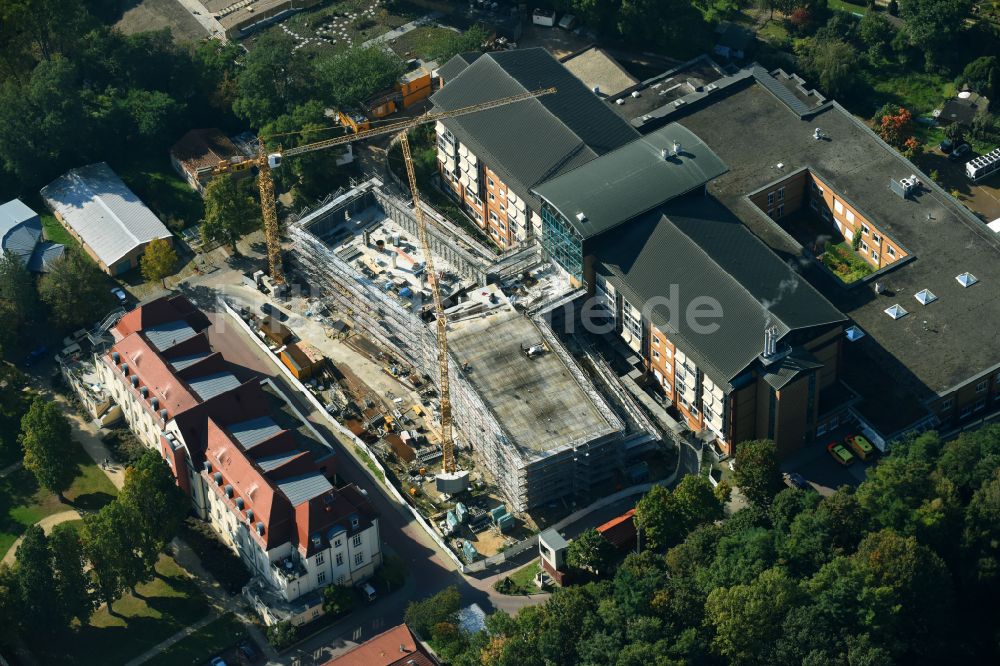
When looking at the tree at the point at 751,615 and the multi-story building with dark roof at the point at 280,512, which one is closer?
the tree at the point at 751,615

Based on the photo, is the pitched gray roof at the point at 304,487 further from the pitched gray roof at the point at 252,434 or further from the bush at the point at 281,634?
the bush at the point at 281,634

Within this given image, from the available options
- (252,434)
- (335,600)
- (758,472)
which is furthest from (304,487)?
(758,472)

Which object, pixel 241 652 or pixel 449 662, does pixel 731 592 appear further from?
pixel 241 652

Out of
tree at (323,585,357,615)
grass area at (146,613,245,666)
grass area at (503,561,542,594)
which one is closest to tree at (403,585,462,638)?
tree at (323,585,357,615)

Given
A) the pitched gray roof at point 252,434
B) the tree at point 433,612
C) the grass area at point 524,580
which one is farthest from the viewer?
the pitched gray roof at point 252,434

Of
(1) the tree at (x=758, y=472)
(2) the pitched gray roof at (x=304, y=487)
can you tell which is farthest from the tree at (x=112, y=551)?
(1) the tree at (x=758, y=472)

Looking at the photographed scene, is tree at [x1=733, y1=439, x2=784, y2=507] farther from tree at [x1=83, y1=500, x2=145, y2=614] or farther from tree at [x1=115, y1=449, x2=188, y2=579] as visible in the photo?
tree at [x1=83, y1=500, x2=145, y2=614]

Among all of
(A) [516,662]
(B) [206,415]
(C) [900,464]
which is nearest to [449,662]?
(A) [516,662]
